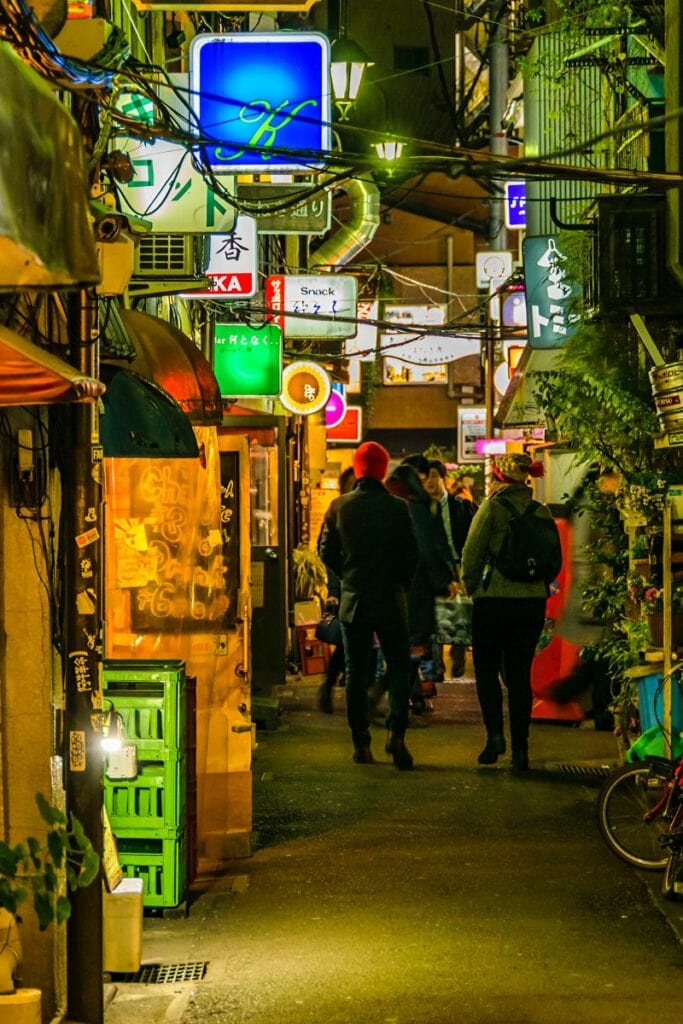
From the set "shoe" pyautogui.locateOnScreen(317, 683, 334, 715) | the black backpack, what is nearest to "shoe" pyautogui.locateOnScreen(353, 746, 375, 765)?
the black backpack

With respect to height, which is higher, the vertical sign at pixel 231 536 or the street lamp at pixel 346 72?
the street lamp at pixel 346 72

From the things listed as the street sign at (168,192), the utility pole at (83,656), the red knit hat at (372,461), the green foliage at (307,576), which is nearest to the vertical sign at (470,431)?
the green foliage at (307,576)

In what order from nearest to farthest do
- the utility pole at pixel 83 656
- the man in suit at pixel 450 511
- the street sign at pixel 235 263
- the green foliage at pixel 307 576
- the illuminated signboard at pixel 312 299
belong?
1. the utility pole at pixel 83 656
2. the street sign at pixel 235 263
3. the man in suit at pixel 450 511
4. the illuminated signboard at pixel 312 299
5. the green foliage at pixel 307 576

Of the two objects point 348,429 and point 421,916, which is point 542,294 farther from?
point 348,429

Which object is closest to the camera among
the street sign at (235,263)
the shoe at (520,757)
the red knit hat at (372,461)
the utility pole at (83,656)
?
the utility pole at (83,656)

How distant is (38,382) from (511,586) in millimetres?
6639

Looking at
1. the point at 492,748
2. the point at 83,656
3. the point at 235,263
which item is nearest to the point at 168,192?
the point at 235,263

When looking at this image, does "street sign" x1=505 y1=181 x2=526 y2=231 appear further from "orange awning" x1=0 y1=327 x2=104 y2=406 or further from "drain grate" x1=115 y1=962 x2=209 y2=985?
"orange awning" x1=0 y1=327 x2=104 y2=406

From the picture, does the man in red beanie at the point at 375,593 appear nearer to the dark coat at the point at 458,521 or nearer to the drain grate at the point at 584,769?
the drain grate at the point at 584,769

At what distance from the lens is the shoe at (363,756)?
11.9 metres

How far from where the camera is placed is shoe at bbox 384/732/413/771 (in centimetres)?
1155

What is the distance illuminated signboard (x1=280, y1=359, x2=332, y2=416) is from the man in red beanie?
407 inches

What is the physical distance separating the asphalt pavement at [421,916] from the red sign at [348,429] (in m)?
23.6

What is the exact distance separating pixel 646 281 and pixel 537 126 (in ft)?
33.1
